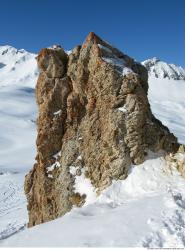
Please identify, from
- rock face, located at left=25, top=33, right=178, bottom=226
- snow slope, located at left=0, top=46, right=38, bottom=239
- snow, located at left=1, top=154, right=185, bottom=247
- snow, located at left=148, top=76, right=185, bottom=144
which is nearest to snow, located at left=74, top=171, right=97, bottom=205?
rock face, located at left=25, top=33, right=178, bottom=226

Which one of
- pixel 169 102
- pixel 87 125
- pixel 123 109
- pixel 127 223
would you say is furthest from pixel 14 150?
pixel 169 102

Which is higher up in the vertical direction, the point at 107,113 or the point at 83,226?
the point at 107,113

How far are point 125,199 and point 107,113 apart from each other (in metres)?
4.17

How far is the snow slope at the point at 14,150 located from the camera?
3436 cm

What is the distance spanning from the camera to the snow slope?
34.4m

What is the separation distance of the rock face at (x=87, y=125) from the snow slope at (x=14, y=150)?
31.0ft

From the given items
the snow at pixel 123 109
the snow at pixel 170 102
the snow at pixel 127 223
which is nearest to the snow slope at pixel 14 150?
the snow at pixel 123 109

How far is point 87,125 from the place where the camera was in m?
18.6

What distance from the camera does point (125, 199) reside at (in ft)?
49.5

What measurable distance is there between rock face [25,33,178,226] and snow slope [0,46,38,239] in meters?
9.45

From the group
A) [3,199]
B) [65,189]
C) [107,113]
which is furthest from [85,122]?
[3,199]

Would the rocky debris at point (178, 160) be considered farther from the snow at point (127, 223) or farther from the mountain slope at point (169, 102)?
the mountain slope at point (169, 102)

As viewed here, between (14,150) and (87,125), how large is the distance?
2472 inches

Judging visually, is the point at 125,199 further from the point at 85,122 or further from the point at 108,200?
Answer: the point at 85,122
